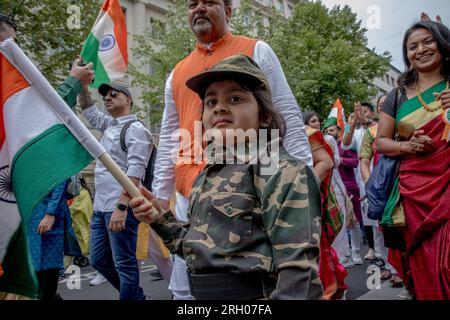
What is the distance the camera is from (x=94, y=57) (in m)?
3.55

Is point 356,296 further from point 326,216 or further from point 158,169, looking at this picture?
point 158,169

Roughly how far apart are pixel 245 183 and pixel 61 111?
78 cm

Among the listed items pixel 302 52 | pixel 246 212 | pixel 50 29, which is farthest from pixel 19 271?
pixel 302 52

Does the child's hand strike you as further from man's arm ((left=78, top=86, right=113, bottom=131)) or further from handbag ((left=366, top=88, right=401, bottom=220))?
man's arm ((left=78, top=86, right=113, bottom=131))

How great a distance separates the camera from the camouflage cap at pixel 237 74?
178cm

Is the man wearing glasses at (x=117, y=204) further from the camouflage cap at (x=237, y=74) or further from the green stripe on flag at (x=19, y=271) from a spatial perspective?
the camouflage cap at (x=237, y=74)

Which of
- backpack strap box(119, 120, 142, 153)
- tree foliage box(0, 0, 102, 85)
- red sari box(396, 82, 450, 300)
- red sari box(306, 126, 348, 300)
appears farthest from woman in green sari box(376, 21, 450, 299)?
tree foliage box(0, 0, 102, 85)

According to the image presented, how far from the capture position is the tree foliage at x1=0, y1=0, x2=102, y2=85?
12578mm

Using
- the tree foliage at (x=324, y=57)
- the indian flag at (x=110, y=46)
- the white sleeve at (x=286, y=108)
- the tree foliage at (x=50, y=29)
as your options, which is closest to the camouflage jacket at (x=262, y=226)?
the white sleeve at (x=286, y=108)

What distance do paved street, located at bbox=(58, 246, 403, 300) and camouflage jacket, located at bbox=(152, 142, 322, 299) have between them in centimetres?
312

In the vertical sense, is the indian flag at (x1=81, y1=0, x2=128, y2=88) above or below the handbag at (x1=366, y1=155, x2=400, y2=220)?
above
